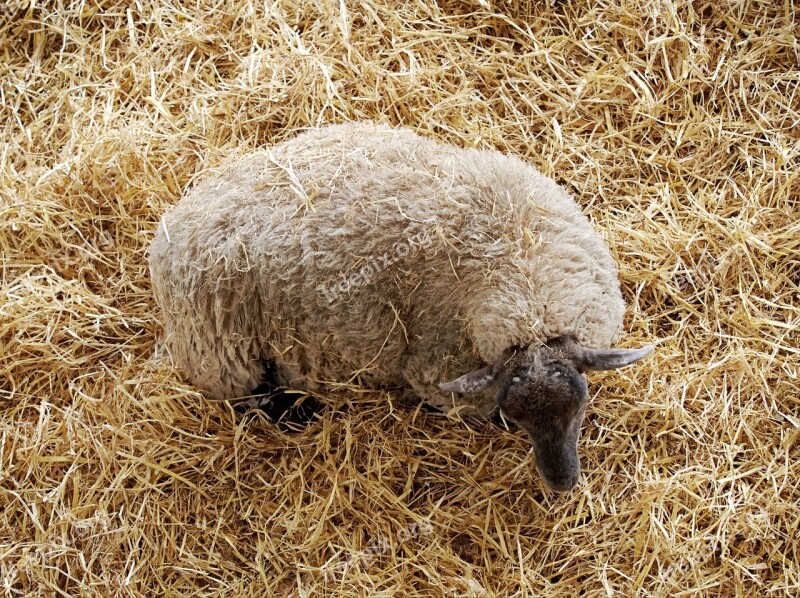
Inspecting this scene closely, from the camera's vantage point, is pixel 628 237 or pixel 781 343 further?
pixel 628 237

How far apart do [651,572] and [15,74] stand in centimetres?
427

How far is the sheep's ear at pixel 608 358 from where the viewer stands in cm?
311

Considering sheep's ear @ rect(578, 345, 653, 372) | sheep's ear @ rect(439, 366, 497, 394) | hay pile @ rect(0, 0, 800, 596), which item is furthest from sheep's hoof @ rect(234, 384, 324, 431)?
sheep's ear @ rect(578, 345, 653, 372)

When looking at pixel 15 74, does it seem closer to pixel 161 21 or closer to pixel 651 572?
pixel 161 21

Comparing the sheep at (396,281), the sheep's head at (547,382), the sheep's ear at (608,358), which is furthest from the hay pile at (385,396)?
the sheep's ear at (608,358)

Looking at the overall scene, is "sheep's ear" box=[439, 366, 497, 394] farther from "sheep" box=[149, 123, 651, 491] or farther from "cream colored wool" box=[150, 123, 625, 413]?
"cream colored wool" box=[150, 123, 625, 413]

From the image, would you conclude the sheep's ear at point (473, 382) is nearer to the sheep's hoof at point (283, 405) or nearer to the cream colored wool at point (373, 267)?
the cream colored wool at point (373, 267)

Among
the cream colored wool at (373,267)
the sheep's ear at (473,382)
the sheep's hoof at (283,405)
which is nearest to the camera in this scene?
the sheep's ear at (473,382)

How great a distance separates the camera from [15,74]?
4746mm

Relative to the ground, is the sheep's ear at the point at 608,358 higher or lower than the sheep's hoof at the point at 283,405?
higher

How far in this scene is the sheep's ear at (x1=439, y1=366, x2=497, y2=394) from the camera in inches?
122

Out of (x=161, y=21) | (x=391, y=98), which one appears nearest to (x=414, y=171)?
(x=391, y=98)

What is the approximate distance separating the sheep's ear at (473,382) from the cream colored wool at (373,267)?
12 cm

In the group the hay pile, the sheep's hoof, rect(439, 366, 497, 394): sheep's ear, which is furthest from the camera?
the sheep's hoof
